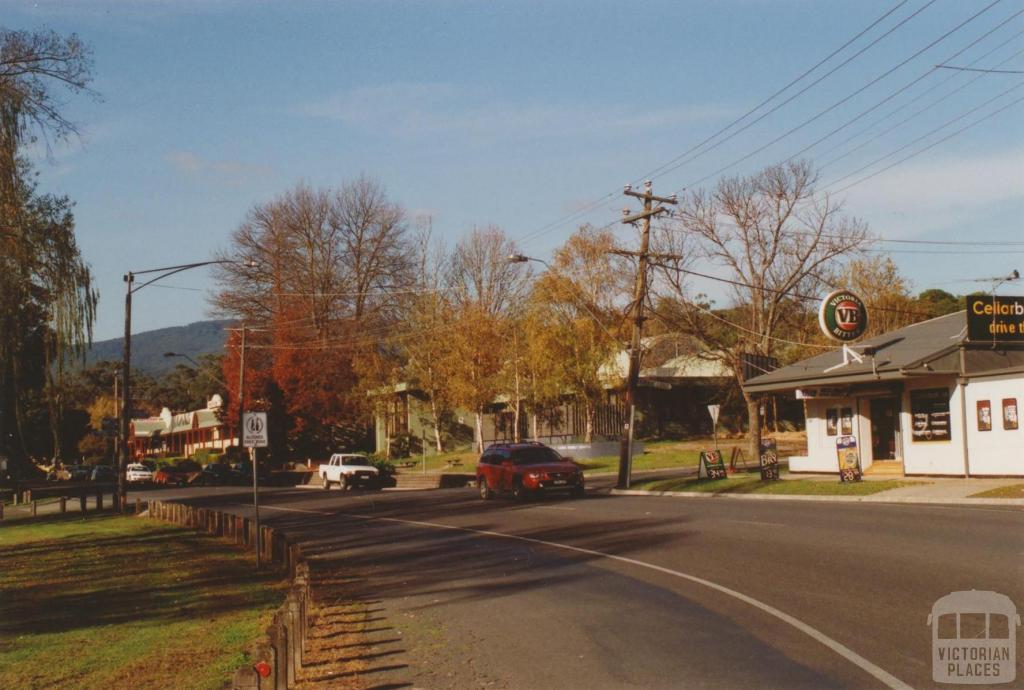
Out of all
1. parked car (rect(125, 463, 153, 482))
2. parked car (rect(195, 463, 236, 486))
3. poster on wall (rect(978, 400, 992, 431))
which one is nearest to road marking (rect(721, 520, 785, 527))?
poster on wall (rect(978, 400, 992, 431))

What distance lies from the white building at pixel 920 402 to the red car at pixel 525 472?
8.89 m

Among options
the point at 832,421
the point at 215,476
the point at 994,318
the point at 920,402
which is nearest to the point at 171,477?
the point at 215,476

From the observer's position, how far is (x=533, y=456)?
33.0 meters

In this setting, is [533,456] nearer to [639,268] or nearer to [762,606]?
[639,268]

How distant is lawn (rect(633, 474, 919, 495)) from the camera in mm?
28766

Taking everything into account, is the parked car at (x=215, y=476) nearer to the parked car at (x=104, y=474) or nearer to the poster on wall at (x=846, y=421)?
the parked car at (x=104, y=474)

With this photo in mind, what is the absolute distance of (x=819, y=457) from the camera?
119 feet

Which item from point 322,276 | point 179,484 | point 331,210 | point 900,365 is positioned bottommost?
point 179,484

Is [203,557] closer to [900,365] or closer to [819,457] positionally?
[900,365]

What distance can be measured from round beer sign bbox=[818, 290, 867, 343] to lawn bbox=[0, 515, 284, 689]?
19556 millimetres

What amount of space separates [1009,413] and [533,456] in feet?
45.4

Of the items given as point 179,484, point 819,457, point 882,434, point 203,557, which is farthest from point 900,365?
point 179,484

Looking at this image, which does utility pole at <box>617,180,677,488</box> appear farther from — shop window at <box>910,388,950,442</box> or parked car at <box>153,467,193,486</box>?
parked car at <box>153,467,193,486</box>

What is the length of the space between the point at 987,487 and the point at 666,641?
19.8m
